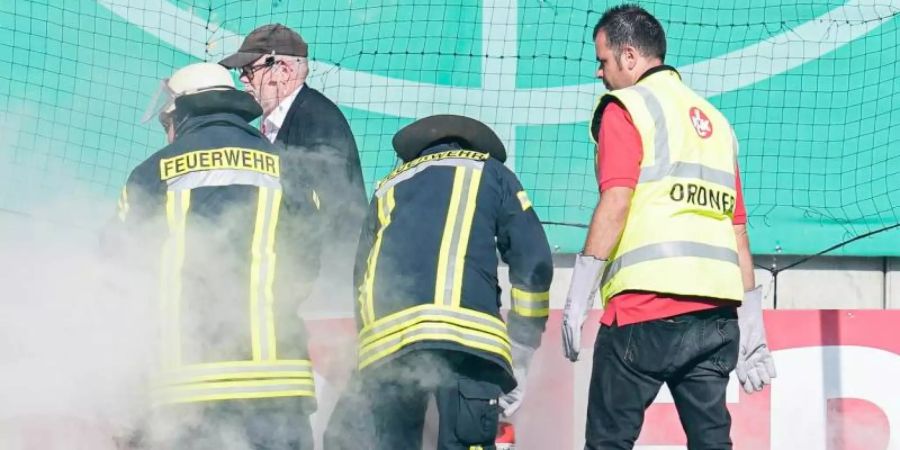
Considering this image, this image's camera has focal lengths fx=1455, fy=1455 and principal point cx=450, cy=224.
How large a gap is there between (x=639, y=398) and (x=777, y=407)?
1737 mm

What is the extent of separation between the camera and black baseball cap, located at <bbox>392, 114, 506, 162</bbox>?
17.2 feet

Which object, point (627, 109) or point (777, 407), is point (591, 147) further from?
point (627, 109)

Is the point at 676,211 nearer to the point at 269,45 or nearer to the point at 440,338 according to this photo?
the point at 440,338

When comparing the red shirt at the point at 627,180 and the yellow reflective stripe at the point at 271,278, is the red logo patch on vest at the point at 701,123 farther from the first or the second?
the yellow reflective stripe at the point at 271,278

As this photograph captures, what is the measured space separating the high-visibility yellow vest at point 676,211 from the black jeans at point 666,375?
0.42ft

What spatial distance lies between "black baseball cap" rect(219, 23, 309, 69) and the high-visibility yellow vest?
207 cm

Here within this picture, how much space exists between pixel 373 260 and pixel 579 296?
0.78m

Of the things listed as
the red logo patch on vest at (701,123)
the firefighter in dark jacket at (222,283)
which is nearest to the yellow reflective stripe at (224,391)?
the firefighter in dark jacket at (222,283)

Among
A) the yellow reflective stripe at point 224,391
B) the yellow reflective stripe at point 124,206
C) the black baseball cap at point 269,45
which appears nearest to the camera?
the yellow reflective stripe at point 224,391

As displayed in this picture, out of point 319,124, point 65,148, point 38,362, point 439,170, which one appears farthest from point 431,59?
point 38,362

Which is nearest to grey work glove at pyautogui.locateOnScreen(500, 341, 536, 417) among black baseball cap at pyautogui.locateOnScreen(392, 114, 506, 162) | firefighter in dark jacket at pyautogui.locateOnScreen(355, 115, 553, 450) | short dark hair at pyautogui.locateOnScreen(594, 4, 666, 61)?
firefighter in dark jacket at pyautogui.locateOnScreen(355, 115, 553, 450)

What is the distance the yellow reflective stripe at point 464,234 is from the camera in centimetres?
491

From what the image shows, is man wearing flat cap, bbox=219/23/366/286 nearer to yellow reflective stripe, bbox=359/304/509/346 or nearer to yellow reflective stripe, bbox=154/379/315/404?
yellow reflective stripe, bbox=359/304/509/346

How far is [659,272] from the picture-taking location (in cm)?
466
